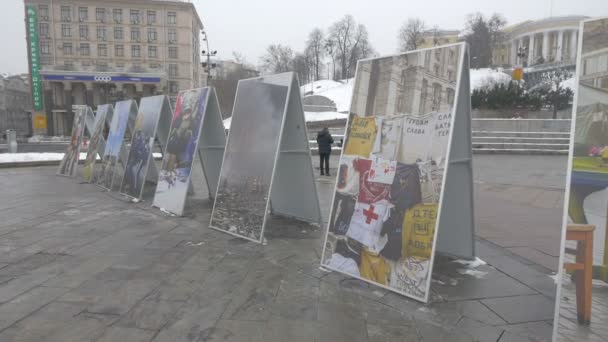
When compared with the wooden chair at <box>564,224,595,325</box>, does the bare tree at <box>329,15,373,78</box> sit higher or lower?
higher

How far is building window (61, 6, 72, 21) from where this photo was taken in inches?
2255

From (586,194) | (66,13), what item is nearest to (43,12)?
(66,13)

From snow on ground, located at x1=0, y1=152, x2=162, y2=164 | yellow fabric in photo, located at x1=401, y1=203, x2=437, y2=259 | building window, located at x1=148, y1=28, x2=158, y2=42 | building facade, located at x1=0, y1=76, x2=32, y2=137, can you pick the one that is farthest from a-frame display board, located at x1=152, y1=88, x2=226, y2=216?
building facade, located at x1=0, y1=76, x2=32, y2=137

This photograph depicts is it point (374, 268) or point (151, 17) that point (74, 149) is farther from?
point (151, 17)

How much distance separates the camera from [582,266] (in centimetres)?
250

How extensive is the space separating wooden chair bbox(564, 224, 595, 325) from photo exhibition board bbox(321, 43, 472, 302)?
93 centimetres

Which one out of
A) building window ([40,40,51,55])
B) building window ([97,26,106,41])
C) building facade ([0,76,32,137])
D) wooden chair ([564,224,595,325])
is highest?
building window ([97,26,106,41])

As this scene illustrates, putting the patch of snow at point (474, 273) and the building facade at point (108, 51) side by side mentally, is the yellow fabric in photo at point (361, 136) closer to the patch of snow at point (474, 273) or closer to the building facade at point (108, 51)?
the patch of snow at point (474, 273)

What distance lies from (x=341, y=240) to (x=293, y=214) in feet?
8.24

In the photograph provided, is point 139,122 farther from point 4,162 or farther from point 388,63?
point 4,162

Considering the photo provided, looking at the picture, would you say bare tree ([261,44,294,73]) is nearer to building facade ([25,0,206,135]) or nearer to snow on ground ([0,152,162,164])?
building facade ([25,0,206,135])

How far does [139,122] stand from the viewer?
837 centimetres

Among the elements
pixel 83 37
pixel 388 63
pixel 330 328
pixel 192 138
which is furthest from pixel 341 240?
pixel 83 37

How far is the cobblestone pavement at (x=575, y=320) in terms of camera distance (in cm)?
251
